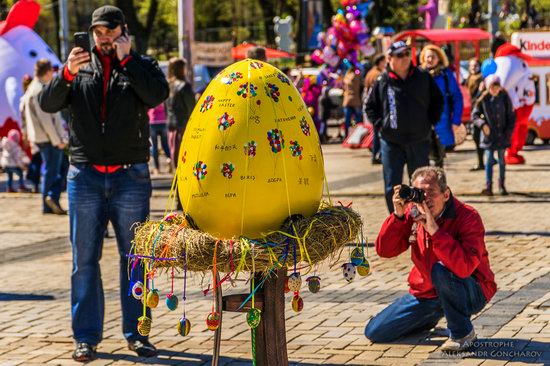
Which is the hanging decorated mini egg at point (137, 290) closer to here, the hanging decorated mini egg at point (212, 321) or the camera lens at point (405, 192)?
the hanging decorated mini egg at point (212, 321)

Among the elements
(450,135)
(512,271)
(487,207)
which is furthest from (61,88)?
(487,207)

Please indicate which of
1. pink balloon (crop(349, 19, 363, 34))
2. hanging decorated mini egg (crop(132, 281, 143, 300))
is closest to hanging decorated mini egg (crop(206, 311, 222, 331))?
hanging decorated mini egg (crop(132, 281, 143, 300))

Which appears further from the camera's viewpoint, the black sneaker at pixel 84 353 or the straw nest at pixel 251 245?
the black sneaker at pixel 84 353

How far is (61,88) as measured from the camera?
679 cm

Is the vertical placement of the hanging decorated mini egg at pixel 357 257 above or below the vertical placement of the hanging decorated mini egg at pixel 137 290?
above

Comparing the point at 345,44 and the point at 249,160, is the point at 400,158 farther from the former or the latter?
the point at 345,44

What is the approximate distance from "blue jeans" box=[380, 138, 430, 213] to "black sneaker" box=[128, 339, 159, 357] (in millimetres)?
4164

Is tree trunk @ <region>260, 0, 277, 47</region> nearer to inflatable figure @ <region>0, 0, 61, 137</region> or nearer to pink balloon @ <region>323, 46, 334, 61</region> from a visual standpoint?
pink balloon @ <region>323, 46, 334, 61</region>

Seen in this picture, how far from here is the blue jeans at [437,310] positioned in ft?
21.5

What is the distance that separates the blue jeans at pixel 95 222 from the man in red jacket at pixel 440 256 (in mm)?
1382

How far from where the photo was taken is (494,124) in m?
14.7

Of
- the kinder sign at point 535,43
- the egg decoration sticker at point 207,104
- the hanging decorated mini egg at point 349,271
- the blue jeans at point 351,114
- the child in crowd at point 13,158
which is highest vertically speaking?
the egg decoration sticker at point 207,104

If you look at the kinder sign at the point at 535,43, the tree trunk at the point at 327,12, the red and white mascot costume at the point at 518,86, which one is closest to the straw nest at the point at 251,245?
the red and white mascot costume at the point at 518,86

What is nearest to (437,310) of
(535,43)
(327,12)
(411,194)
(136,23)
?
(411,194)
